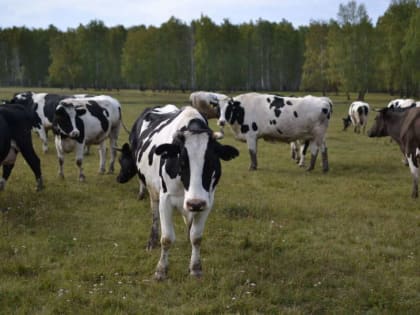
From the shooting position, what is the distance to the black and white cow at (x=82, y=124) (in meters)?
11.0

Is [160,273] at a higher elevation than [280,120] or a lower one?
lower

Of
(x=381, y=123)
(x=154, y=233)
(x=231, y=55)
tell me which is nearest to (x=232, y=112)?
(x=381, y=123)

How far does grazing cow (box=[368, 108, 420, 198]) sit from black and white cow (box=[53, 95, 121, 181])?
6.90 metres

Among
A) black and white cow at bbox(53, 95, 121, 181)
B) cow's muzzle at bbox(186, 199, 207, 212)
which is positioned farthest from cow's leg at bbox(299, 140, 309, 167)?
cow's muzzle at bbox(186, 199, 207, 212)

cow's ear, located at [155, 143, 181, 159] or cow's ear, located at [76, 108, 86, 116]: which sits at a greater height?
cow's ear, located at [76, 108, 86, 116]

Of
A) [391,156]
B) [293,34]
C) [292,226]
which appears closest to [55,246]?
[292,226]

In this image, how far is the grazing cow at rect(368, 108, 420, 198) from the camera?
10.1 meters

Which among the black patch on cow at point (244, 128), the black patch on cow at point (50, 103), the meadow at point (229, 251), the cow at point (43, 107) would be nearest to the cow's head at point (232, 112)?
the black patch on cow at point (244, 128)

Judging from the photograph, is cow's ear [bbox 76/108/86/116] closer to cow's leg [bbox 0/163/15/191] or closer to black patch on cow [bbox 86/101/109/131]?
black patch on cow [bbox 86/101/109/131]

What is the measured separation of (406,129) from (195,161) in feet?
23.5

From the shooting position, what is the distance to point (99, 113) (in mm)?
12023

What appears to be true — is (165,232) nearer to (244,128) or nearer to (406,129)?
(406,129)

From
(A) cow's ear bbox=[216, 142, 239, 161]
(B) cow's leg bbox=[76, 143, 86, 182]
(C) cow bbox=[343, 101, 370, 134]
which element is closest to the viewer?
(A) cow's ear bbox=[216, 142, 239, 161]

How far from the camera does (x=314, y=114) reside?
13.6 metres
